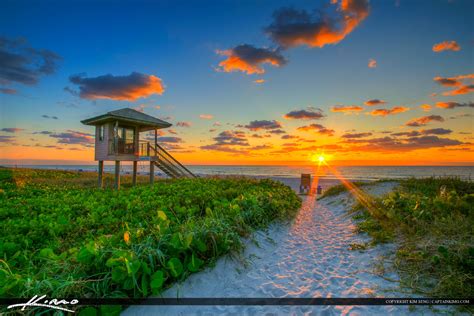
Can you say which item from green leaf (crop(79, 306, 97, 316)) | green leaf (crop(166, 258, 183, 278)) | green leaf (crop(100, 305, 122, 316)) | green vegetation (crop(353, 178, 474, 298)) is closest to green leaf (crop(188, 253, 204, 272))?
green leaf (crop(166, 258, 183, 278))

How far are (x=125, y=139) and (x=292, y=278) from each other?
17.2 m

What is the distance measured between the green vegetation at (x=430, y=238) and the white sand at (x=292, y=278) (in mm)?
335

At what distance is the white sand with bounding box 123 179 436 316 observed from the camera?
10.5 feet

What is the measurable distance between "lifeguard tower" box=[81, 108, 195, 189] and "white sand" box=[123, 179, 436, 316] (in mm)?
14500

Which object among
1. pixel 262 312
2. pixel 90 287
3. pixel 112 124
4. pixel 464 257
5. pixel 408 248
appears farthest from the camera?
pixel 112 124

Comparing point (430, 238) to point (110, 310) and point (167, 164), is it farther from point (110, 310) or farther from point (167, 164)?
point (167, 164)

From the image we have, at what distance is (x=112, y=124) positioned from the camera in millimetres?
17484

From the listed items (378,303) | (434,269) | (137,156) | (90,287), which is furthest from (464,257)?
(137,156)

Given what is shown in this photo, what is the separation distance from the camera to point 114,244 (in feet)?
12.4

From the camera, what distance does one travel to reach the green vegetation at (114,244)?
3.03m

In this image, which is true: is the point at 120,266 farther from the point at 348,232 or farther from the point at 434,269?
the point at 348,232

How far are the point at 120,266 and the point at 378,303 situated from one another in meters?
3.29

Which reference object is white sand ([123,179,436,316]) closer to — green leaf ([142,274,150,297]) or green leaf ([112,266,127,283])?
green leaf ([142,274,150,297])

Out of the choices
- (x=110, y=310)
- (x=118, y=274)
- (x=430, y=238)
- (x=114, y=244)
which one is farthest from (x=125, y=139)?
(x=430, y=238)
